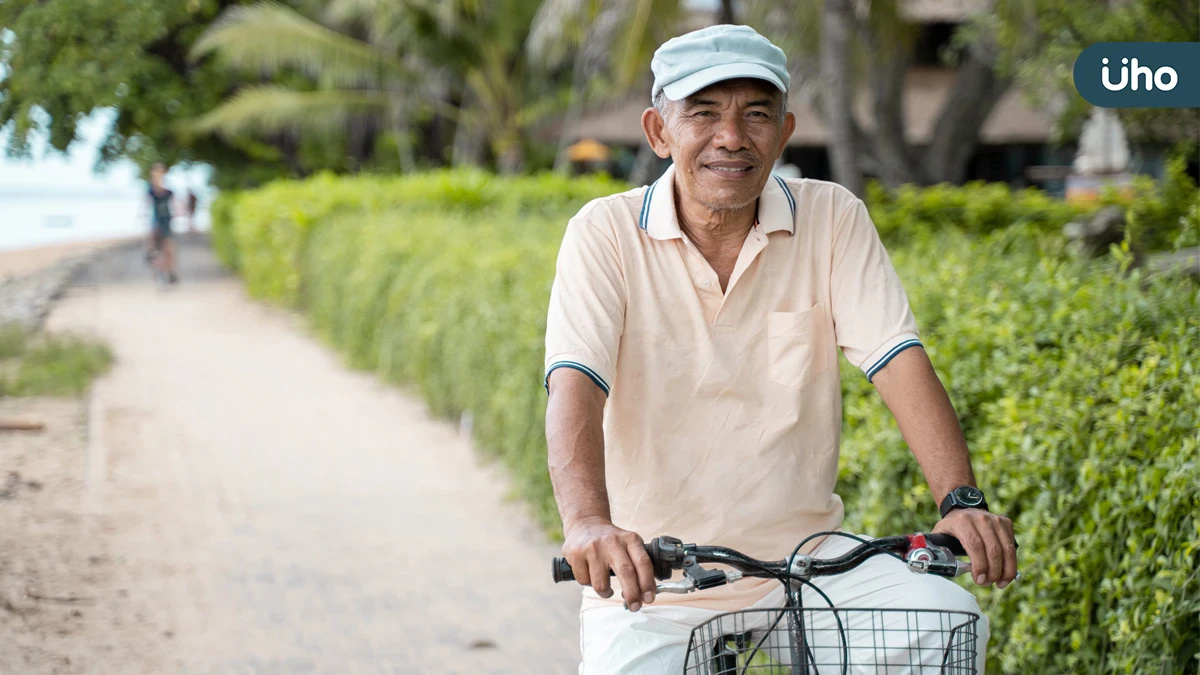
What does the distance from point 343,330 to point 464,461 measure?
14.8ft

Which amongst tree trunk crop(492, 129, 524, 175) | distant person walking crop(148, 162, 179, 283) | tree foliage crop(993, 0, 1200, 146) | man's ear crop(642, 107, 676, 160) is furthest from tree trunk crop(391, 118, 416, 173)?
man's ear crop(642, 107, 676, 160)

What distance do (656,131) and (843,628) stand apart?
1133 millimetres

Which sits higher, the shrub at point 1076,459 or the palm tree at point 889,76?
the palm tree at point 889,76

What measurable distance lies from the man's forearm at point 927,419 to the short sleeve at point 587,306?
1.90 ft

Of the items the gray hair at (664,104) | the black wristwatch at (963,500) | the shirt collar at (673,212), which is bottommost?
the black wristwatch at (963,500)

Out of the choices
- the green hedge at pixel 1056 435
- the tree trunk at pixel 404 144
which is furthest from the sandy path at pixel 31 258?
the tree trunk at pixel 404 144

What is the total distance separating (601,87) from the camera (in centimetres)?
2436

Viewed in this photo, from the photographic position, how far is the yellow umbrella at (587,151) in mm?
26250

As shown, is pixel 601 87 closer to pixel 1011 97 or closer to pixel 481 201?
pixel 1011 97

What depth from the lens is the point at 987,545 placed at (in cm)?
220

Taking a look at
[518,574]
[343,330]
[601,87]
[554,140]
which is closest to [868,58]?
[343,330]

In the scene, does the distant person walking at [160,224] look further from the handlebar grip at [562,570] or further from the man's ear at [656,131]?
the handlebar grip at [562,570]

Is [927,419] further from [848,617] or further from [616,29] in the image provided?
[616,29]

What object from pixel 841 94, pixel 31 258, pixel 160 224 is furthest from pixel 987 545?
pixel 160 224
